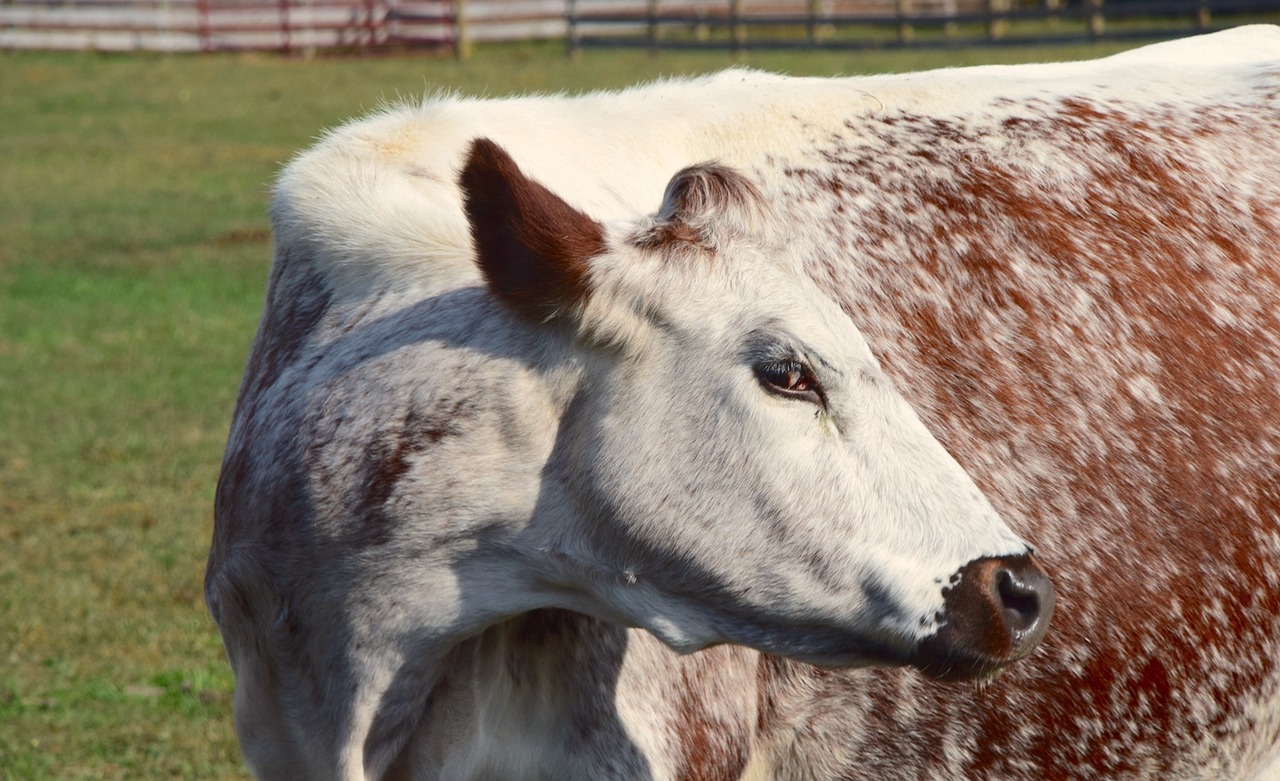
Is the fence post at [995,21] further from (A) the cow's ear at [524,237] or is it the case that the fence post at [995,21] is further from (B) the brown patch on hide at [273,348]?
(A) the cow's ear at [524,237]

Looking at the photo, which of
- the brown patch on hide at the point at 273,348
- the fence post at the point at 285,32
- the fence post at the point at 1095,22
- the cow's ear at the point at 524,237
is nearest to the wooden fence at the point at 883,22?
the fence post at the point at 1095,22

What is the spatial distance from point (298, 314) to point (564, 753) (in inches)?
39.5

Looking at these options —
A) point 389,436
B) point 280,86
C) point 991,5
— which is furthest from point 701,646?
point 991,5

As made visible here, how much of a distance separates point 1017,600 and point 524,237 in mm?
991

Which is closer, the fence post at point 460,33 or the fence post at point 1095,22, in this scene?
the fence post at point 1095,22

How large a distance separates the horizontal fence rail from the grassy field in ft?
13.3

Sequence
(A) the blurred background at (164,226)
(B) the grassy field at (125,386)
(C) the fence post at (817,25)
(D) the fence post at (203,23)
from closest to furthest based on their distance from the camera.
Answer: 1. (B) the grassy field at (125,386)
2. (A) the blurred background at (164,226)
3. (C) the fence post at (817,25)
4. (D) the fence post at (203,23)

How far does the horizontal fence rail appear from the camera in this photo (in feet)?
86.9

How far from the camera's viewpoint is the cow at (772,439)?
2.51 meters

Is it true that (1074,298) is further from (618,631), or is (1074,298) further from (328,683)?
(328,683)

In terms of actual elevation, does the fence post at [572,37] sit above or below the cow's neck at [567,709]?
above

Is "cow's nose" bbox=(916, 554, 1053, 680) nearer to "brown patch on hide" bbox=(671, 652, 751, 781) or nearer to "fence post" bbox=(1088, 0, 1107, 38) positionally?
"brown patch on hide" bbox=(671, 652, 751, 781)

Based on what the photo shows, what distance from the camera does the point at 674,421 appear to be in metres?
2.52

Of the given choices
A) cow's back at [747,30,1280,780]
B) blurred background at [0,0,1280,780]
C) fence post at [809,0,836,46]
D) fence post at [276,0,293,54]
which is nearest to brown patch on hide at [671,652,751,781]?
cow's back at [747,30,1280,780]
